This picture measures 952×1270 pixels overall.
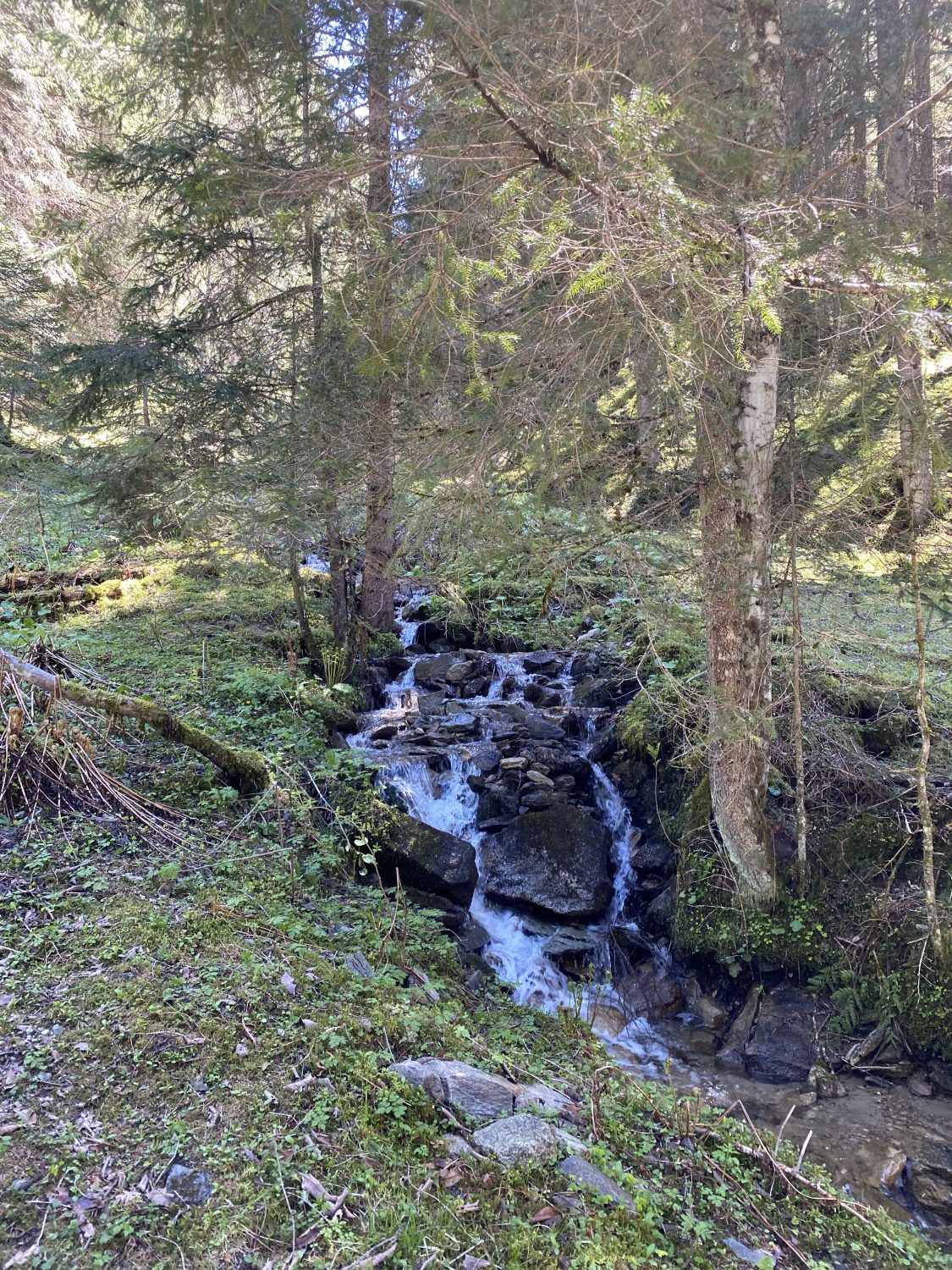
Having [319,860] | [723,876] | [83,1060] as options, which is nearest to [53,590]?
[319,860]

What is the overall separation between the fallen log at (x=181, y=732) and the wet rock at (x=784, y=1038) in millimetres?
4271

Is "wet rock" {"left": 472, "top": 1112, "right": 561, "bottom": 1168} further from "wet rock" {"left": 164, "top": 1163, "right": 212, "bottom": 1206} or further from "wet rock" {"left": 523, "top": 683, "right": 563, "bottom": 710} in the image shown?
"wet rock" {"left": 523, "top": 683, "right": 563, "bottom": 710}

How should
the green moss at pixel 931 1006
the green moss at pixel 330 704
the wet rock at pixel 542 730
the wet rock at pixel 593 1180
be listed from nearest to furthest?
the wet rock at pixel 593 1180 → the green moss at pixel 931 1006 → the green moss at pixel 330 704 → the wet rock at pixel 542 730

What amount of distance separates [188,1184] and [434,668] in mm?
8178

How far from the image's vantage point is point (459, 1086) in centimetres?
329

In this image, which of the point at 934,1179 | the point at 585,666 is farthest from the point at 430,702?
the point at 934,1179

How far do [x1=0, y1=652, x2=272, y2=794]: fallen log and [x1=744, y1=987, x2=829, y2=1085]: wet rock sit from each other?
168 inches

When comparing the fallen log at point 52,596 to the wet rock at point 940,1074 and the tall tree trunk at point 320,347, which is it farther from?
the wet rock at point 940,1074

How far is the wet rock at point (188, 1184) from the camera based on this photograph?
254 centimetres

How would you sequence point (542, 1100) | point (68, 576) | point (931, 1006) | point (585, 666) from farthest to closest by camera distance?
point (68, 576) < point (585, 666) < point (931, 1006) < point (542, 1100)

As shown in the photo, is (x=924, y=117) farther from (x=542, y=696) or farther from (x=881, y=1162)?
(x=881, y=1162)

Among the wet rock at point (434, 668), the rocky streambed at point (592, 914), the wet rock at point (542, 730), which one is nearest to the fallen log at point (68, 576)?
the rocky streambed at point (592, 914)

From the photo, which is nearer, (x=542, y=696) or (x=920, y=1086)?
(x=920, y=1086)

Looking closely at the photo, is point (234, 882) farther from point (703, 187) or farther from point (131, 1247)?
point (703, 187)
